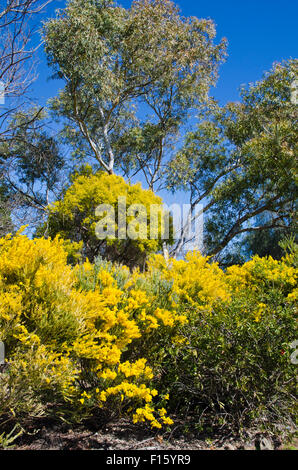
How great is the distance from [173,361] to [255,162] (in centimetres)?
1265

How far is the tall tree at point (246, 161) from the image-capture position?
1426 cm

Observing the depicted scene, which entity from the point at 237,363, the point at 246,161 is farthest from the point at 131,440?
the point at 246,161

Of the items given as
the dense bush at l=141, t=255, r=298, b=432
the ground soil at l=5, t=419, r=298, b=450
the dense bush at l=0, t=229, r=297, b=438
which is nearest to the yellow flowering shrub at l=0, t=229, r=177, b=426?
the dense bush at l=0, t=229, r=297, b=438

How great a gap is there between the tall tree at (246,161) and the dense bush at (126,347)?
451 inches

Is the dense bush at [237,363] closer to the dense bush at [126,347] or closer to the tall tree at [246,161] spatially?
the dense bush at [126,347]

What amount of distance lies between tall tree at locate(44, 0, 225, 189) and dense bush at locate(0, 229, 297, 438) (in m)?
11.3

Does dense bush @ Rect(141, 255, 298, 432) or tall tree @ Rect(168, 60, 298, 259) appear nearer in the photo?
dense bush @ Rect(141, 255, 298, 432)

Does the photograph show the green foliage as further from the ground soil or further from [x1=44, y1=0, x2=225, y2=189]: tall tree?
the ground soil

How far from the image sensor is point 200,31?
15.8m

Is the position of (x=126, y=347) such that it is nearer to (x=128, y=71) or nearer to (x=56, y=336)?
(x=56, y=336)

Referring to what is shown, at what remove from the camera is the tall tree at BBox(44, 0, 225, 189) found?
12.9m

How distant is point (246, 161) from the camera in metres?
15.9

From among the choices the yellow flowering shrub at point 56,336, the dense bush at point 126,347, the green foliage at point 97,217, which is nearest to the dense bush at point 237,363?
the dense bush at point 126,347

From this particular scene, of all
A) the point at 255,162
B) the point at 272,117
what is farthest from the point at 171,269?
the point at 272,117
